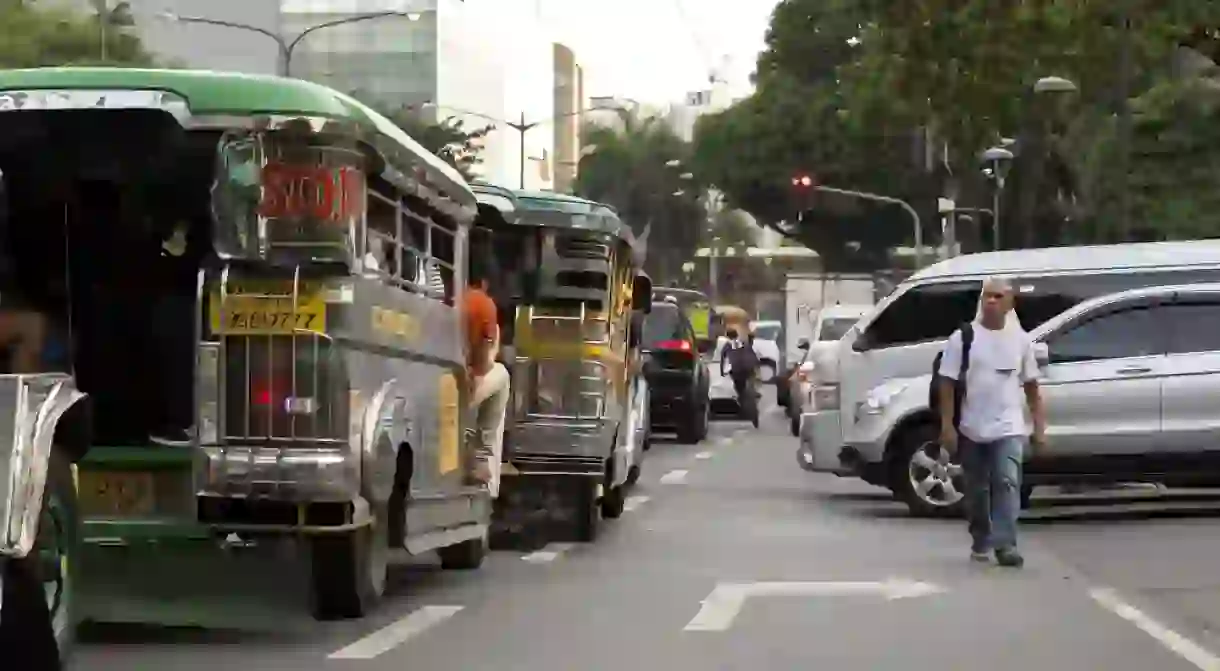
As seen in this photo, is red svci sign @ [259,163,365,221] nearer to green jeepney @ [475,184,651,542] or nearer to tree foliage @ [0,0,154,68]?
green jeepney @ [475,184,651,542]

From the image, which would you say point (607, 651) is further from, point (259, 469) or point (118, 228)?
point (118, 228)

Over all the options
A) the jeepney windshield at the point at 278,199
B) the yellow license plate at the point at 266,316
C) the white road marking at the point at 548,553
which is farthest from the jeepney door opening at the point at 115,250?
the white road marking at the point at 548,553

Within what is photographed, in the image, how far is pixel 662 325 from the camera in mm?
32188

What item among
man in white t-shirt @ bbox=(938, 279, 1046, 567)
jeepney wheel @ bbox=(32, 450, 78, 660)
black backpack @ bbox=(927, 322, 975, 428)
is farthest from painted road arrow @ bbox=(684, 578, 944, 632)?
jeepney wheel @ bbox=(32, 450, 78, 660)

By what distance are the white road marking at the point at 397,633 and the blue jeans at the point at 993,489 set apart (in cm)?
385

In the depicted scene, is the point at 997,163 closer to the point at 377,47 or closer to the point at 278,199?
the point at 278,199

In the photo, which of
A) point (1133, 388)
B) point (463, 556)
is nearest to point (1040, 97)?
point (1133, 388)

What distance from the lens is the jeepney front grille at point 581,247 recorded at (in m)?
16.1

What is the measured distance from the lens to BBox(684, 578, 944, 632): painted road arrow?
12.0m

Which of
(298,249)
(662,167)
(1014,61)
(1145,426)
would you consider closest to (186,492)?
(298,249)

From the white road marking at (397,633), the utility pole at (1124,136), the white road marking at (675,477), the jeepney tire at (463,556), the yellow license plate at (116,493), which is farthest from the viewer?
the utility pole at (1124,136)

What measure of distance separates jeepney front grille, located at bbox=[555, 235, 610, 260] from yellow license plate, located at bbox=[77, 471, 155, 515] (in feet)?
19.9

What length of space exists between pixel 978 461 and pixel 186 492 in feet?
19.2

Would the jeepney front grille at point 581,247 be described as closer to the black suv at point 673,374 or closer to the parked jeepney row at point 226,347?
the parked jeepney row at point 226,347
